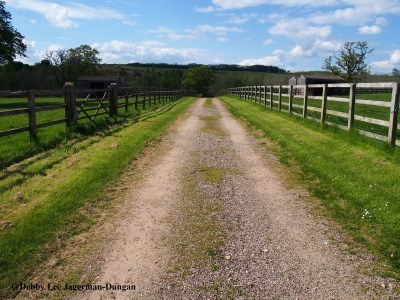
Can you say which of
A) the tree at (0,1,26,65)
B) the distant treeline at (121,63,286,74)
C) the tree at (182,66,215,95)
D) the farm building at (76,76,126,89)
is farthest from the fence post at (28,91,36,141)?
the distant treeline at (121,63,286,74)

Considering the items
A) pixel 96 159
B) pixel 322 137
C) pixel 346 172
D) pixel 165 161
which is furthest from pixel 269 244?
pixel 322 137

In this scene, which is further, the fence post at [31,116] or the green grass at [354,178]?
the fence post at [31,116]

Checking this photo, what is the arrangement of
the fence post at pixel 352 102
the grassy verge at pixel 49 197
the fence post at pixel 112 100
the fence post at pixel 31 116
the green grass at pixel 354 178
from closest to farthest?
the grassy verge at pixel 49 197 < the green grass at pixel 354 178 < the fence post at pixel 31 116 < the fence post at pixel 352 102 < the fence post at pixel 112 100

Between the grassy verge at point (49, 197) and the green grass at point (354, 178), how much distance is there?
365 cm

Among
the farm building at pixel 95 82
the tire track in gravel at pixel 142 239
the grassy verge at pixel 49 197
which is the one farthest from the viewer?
the farm building at pixel 95 82

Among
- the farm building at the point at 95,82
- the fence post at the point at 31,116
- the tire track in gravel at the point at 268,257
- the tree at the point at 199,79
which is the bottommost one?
the tire track in gravel at the point at 268,257

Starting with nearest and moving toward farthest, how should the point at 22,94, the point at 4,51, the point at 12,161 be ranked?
1. the point at 12,161
2. the point at 22,94
3. the point at 4,51

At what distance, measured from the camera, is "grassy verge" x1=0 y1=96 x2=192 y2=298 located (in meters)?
3.92

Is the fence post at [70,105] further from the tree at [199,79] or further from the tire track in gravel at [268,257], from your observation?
the tree at [199,79]

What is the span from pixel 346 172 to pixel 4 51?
4336 centimetres

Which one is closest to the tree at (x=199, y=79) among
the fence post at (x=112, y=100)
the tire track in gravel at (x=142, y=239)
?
the fence post at (x=112, y=100)

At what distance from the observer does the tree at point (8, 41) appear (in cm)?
4009

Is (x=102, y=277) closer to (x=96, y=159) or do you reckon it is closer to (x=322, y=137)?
(x=96, y=159)

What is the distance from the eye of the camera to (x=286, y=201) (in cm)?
575
